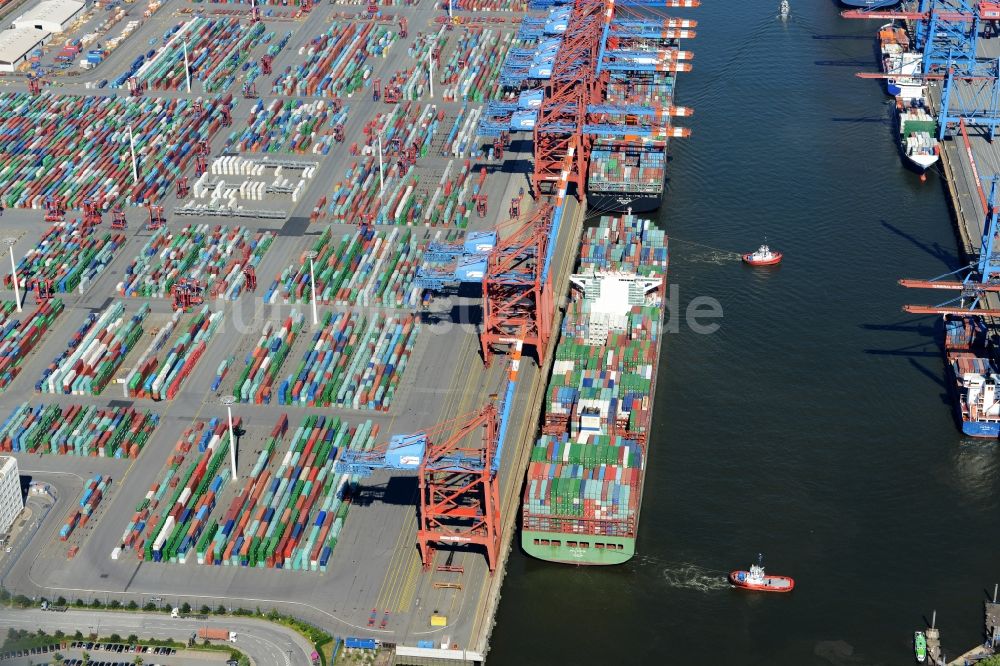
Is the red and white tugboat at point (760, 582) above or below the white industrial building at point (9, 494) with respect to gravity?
above

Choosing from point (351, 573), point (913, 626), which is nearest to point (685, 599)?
point (913, 626)

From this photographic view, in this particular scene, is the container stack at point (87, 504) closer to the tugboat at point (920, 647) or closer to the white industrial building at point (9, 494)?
the white industrial building at point (9, 494)

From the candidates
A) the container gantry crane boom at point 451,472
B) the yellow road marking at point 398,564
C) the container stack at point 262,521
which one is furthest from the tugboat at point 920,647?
the container stack at point 262,521

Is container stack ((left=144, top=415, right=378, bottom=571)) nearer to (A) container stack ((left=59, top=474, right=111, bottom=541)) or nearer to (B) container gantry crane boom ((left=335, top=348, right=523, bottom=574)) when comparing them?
(B) container gantry crane boom ((left=335, top=348, right=523, bottom=574))

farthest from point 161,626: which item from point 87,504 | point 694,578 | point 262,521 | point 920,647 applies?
point 920,647

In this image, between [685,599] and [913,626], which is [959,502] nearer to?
[913,626]
